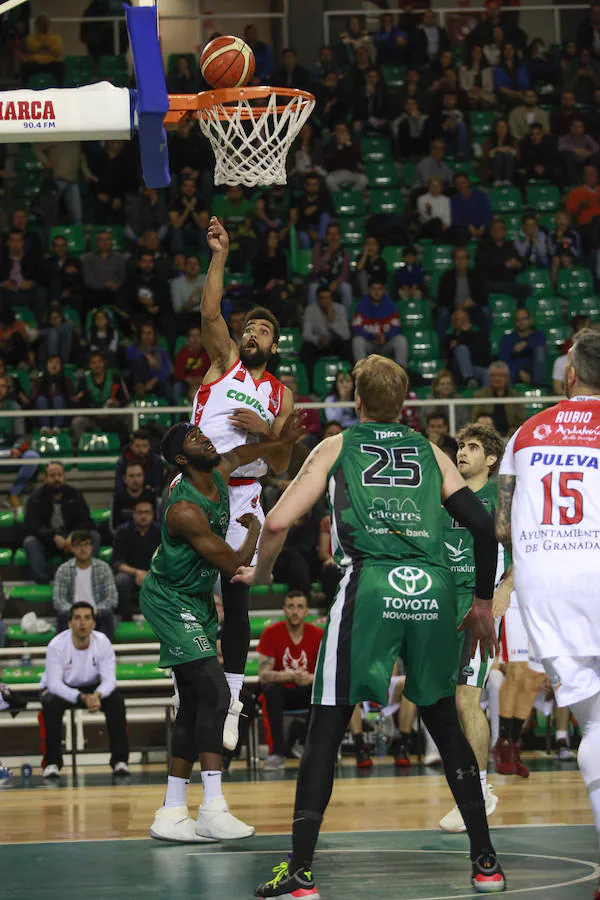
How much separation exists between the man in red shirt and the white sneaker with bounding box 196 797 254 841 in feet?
13.3

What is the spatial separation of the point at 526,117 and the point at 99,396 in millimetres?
8438

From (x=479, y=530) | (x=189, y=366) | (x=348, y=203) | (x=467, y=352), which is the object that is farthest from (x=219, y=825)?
(x=348, y=203)

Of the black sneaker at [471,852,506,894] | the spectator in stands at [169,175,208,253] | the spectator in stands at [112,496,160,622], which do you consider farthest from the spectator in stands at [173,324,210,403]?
the black sneaker at [471,852,506,894]

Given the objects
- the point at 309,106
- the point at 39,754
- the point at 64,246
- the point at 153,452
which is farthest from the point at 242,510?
the point at 64,246

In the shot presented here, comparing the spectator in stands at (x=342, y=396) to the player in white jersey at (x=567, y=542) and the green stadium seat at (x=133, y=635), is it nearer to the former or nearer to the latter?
the green stadium seat at (x=133, y=635)

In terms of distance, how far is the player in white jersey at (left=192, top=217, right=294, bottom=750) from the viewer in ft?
25.7

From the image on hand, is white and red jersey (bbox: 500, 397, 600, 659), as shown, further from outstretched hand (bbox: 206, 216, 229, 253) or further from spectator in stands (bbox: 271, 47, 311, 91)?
spectator in stands (bbox: 271, 47, 311, 91)

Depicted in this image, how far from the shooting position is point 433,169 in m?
19.3

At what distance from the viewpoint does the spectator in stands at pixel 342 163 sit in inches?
760

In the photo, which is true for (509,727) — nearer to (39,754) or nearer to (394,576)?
(39,754)

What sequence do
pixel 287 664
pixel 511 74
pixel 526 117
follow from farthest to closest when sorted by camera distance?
pixel 511 74, pixel 526 117, pixel 287 664

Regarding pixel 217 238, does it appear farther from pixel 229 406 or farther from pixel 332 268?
pixel 332 268

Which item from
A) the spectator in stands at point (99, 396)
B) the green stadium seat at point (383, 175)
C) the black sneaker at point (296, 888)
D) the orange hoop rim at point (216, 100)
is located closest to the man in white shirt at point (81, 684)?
the spectator in stands at point (99, 396)

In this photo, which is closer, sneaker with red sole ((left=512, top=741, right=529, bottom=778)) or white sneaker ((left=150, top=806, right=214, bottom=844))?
white sneaker ((left=150, top=806, right=214, bottom=844))
